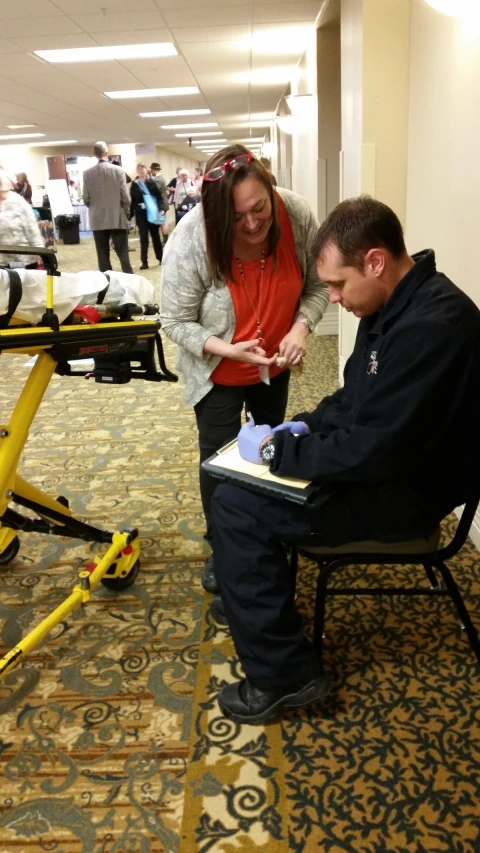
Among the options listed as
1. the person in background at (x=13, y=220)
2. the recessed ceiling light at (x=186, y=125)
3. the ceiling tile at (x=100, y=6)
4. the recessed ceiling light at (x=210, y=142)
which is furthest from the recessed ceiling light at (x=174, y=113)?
the person in background at (x=13, y=220)

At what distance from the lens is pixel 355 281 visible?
51.2 inches

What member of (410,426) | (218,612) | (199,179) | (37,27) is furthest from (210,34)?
(410,426)

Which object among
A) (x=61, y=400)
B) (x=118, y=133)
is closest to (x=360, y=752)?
(x=61, y=400)

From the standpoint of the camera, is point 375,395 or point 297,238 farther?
point 297,238

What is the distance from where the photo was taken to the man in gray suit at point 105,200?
21.1 feet

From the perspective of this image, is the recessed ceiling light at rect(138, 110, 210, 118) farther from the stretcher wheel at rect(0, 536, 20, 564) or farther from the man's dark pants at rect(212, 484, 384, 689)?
the man's dark pants at rect(212, 484, 384, 689)

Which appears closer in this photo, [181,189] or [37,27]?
[37,27]

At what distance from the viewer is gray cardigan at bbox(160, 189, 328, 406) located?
1.63 metres

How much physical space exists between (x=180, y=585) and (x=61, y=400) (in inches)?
85.5

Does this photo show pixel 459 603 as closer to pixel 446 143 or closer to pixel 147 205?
pixel 446 143

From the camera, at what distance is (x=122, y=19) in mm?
4555

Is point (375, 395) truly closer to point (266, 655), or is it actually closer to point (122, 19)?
point (266, 655)

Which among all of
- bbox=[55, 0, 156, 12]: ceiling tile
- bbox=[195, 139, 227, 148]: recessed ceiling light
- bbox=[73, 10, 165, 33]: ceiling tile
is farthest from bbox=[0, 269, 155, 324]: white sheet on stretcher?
bbox=[195, 139, 227, 148]: recessed ceiling light

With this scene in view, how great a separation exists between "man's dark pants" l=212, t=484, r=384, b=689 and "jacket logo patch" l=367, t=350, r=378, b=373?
286mm
